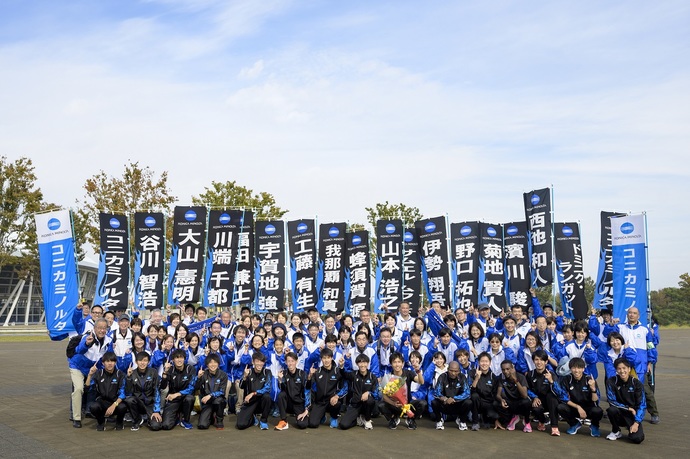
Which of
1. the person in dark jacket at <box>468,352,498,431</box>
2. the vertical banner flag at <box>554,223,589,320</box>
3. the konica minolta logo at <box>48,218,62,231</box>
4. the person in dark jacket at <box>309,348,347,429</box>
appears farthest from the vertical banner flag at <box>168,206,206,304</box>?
the vertical banner flag at <box>554,223,589,320</box>

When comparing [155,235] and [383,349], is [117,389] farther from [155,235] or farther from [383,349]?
[155,235]

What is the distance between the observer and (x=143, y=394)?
9.95 metres

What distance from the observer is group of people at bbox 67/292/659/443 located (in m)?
9.55

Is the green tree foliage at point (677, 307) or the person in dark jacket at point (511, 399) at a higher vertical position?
the person in dark jacket at point (511, 399)

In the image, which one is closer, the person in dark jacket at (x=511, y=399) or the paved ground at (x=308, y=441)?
the paved ground at (x=308, y=441)

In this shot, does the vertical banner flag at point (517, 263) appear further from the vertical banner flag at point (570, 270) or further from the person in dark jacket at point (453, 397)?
the person in dark jacket at point (453, 397)

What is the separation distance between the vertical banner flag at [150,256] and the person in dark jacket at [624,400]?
1137cm

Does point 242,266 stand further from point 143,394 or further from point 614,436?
point 614,436

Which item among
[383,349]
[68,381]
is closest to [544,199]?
[383,349]

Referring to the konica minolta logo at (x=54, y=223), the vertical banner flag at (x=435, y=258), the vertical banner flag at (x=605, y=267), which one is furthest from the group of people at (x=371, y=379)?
the vertical banner flag at (x=435, y=258)

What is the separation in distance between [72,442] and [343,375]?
14.5ft

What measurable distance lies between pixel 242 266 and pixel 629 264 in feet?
33.0

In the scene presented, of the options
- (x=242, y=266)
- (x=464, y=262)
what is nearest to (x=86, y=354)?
(x=242, y=266)

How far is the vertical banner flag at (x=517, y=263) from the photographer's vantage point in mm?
17281
